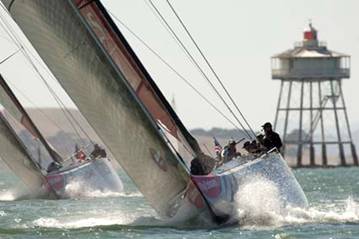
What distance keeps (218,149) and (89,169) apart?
1415cm

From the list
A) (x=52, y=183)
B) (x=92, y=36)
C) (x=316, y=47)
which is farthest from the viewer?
(x=316, y=47)

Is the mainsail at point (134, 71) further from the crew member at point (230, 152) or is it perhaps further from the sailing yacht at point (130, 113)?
the crew member at point (230, 152)

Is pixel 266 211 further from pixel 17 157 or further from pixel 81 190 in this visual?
pixel 81 190

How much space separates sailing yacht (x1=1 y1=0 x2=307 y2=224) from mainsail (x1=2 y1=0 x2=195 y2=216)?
0.05ft

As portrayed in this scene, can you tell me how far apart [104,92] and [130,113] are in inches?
20.6

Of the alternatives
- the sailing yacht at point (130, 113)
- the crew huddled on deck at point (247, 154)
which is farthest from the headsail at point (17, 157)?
the sailing yacht at point (130, 113)

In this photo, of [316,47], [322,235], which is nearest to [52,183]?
[322,235]

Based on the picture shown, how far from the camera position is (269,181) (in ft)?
80.6

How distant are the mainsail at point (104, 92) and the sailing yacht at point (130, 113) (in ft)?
0.05

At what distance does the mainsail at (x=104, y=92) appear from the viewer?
23.2 meters

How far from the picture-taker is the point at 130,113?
23.3 metres

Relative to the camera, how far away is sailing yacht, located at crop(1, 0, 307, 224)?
23234 mm

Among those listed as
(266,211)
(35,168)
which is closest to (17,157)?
(35,168)

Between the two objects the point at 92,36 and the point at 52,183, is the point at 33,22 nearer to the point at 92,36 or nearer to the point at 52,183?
the point at 92,36
